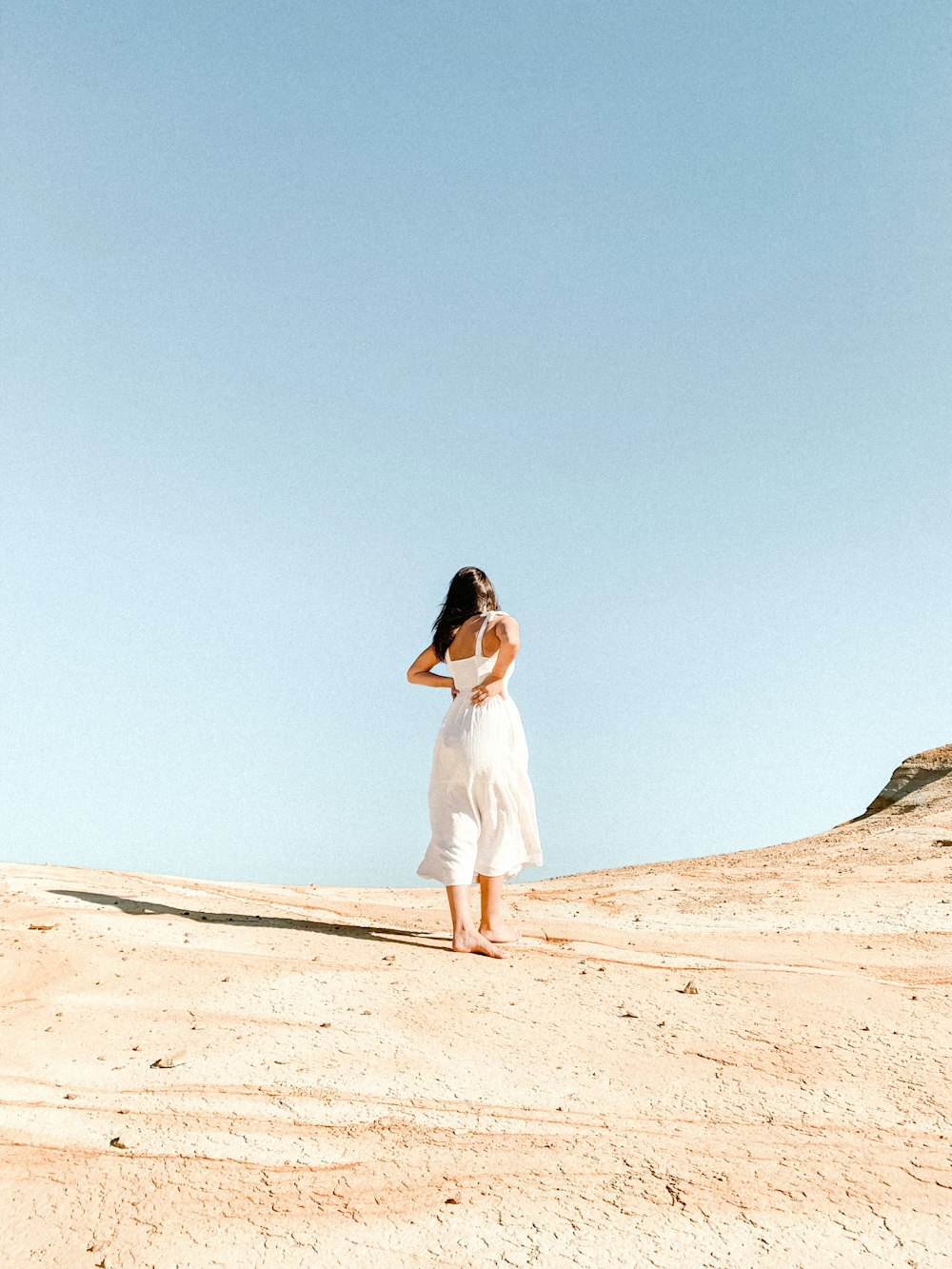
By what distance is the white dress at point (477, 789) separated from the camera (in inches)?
211

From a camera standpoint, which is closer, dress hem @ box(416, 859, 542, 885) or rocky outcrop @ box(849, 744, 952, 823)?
dress hem @ box(416, 859, 542, 885)

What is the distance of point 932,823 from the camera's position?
11.4 metres

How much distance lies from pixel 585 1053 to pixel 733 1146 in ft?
2.62

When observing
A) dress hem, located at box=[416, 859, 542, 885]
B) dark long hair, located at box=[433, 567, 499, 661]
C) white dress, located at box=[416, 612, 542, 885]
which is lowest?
dress hem, located at box=[416, 859, 542, 885]

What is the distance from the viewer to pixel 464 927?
5215 mm

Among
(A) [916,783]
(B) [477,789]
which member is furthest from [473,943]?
(A) [916,783]

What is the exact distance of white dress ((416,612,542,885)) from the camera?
211 inches

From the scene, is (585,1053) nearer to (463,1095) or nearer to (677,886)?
(463,1095)

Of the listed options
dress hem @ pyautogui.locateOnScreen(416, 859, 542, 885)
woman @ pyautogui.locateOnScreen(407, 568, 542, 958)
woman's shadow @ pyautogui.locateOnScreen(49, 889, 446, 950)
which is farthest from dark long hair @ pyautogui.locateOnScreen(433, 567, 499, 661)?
woman's shadow @ pyautogui.locateOnScreen(49, 889, 446, 950)

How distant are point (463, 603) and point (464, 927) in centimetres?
183

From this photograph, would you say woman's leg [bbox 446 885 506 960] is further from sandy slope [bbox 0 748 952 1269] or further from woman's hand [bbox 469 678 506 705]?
woman's hand [bbox 469 678 506 705]

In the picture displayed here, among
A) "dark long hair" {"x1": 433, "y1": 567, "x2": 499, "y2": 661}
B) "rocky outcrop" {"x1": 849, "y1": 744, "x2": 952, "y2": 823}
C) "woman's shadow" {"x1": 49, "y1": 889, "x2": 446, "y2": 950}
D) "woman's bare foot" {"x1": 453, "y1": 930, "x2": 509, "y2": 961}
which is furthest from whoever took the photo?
"rocky outcrop" {"x1": 849, "y1": 744, "x2": 952, "y2": 823}

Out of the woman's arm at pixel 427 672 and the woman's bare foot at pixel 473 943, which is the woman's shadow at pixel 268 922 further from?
the woman's arm at pixel 427 672

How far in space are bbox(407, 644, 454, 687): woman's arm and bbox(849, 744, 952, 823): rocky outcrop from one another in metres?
10.3
